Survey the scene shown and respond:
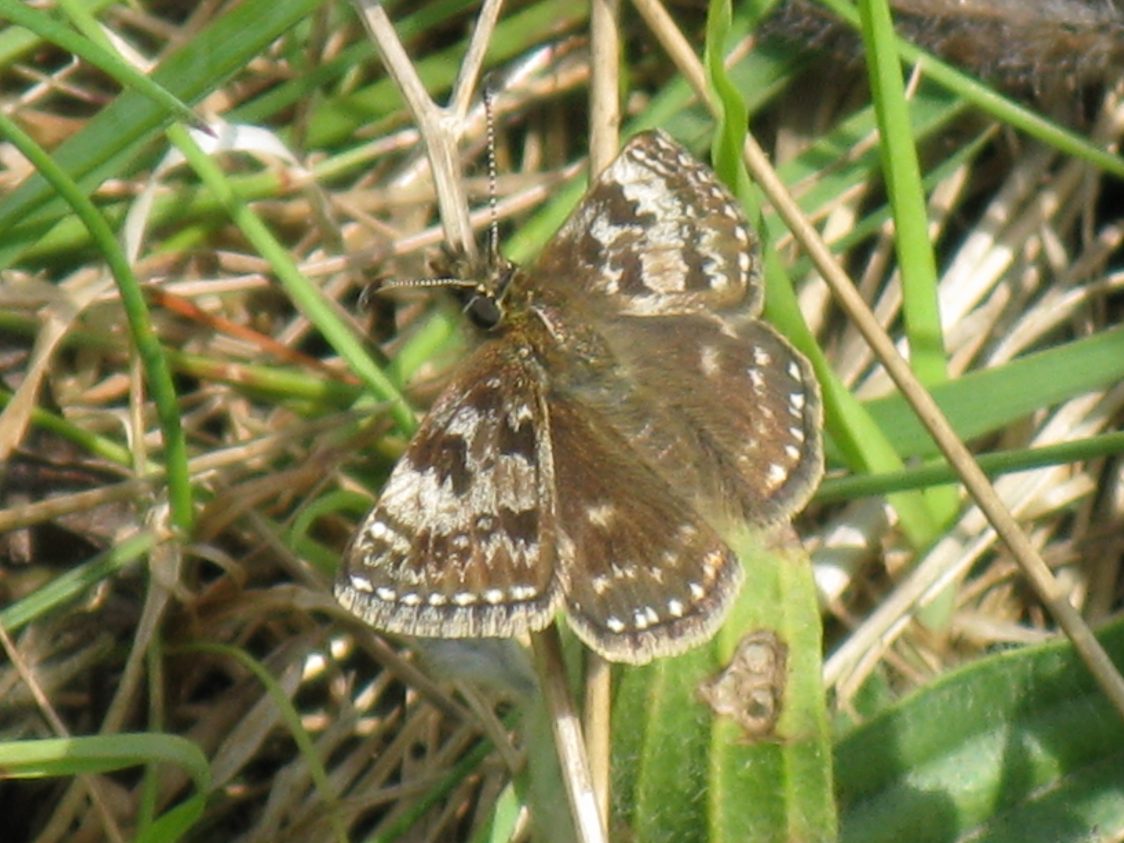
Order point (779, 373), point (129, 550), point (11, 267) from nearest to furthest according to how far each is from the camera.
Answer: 1. point (779, 373)
2. point (129, 550)
3. point (11, 267)

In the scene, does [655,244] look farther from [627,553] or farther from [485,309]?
[627,553]

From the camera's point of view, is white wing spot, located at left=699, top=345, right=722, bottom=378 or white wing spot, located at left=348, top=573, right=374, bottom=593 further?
white wing spot, located at left=699, top=345, right=722, bottom=378

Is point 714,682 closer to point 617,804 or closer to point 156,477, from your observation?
point 617,804

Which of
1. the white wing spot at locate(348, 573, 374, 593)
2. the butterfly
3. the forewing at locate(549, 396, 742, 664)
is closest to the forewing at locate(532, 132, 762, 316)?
the butterfly

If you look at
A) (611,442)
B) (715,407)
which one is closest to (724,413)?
(715,407)

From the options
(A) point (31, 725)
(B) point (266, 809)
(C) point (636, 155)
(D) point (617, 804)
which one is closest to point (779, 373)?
(C) point (636, 155)

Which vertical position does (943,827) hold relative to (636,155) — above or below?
below

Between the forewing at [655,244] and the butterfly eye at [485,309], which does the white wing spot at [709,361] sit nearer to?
the forewing at [655,244]

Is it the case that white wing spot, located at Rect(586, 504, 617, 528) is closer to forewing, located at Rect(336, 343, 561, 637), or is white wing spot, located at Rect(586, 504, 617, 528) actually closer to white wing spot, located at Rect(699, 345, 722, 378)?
forewing, located at Rect(336, 343, 561, 637)
